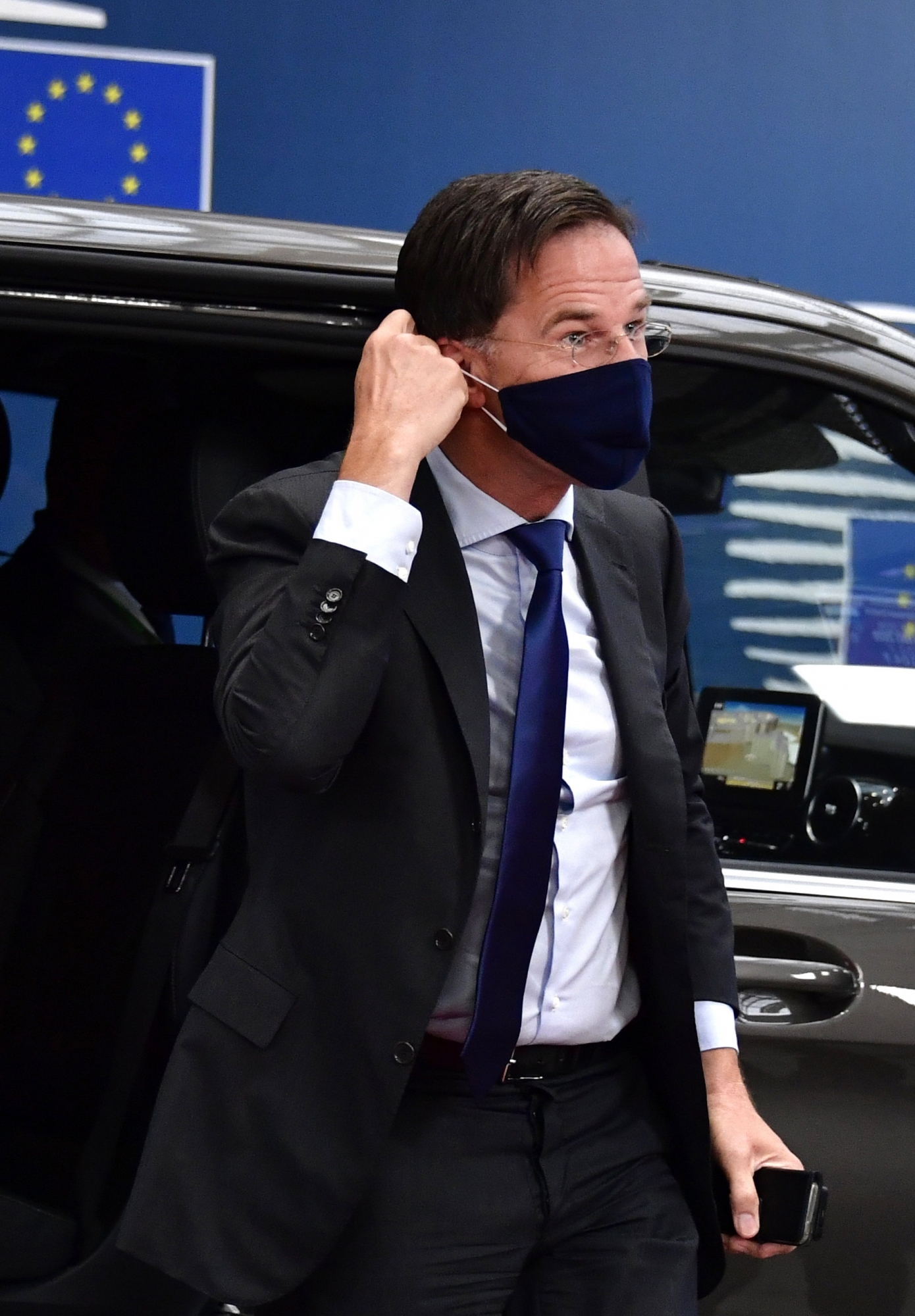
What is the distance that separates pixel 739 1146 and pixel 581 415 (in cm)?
71

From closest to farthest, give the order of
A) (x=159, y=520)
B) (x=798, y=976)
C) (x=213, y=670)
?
(x=798, y=976) → (x=159, y=520) → (x=213, y=670)

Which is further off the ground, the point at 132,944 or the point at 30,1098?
the point at 132,944

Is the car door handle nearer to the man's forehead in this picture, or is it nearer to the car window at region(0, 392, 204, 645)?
the man's forehead

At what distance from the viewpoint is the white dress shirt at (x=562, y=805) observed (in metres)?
1.27

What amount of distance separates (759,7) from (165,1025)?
3654 mm

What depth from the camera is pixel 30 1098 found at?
2.15m

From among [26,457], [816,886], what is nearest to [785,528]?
[816,886]

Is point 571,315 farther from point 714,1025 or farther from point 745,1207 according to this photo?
point 745,1207

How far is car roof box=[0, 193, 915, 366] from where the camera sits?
5.08 feet

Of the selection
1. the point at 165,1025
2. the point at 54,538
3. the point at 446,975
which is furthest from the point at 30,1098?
the point at 446,975

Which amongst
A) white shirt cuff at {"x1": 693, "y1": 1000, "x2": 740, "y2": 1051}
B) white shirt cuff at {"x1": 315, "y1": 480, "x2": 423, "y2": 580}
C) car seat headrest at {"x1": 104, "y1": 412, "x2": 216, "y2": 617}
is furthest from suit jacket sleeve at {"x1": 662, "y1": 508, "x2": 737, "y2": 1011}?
car seat headrest at {"x1": 104, "y1": 412, "x2": 216, "y2": 617}

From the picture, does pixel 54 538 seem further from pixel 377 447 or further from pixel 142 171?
pixel 142 171

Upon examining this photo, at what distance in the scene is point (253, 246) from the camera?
1592mm

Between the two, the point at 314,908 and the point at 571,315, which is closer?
the point at 314,908
